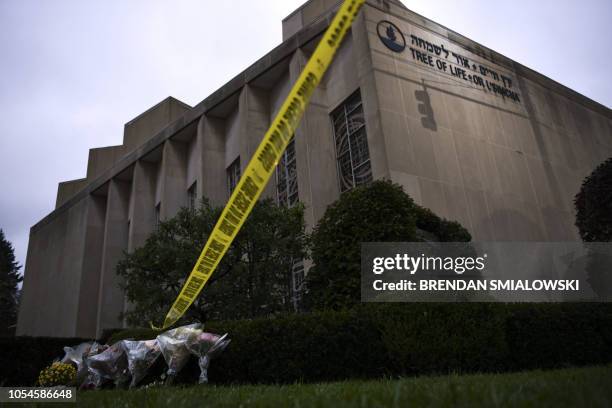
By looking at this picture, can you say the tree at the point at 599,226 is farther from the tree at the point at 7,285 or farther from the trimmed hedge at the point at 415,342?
the tree at the point at 7,285

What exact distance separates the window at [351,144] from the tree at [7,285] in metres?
47.4

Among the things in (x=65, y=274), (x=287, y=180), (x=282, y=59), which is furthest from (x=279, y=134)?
(x=65, y=274)

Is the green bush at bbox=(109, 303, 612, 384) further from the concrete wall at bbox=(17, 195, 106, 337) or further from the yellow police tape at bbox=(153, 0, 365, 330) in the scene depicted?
the concrete wall at bbox=(17, 195, 106, 337)

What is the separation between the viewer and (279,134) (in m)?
5.12

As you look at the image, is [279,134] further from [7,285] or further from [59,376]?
[7,285]

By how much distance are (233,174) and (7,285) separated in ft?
140

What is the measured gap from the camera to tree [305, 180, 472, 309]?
333 inches

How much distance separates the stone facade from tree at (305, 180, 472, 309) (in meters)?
6.49

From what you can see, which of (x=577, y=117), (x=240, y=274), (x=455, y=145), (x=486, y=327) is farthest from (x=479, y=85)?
(x=486, y=327)

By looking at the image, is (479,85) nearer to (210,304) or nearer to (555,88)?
(555,88)

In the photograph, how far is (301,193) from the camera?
733 inches

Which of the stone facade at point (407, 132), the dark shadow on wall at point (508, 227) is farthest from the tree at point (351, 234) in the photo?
the dark shadow on wall at point (508, 227)

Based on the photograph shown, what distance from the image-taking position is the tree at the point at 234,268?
12125 millimetres

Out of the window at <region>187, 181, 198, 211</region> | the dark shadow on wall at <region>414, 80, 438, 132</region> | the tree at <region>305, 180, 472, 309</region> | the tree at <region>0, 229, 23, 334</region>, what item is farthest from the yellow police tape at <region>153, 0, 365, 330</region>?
the tree at <region>0, 229, 23, 334</region>
